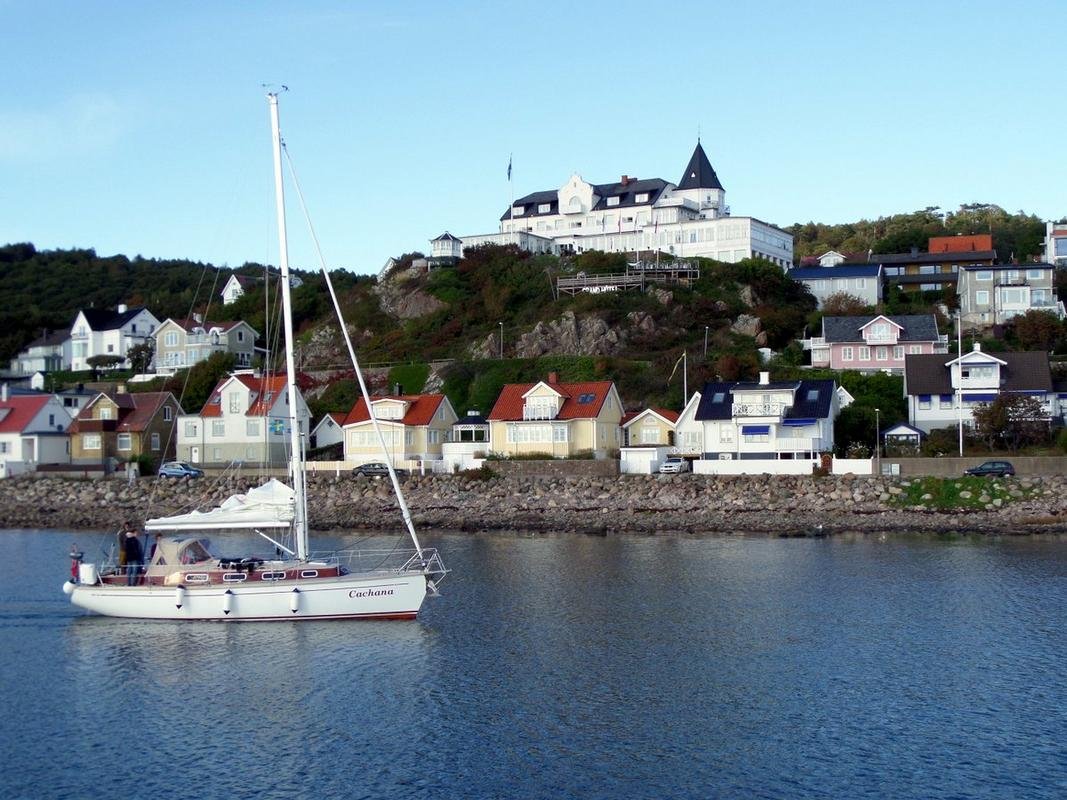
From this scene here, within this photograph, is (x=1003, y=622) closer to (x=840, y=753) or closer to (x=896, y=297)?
(x=840, y=753)

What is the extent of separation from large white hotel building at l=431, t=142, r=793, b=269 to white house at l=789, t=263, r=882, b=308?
4.68 metres

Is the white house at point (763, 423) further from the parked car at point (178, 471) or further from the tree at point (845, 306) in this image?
the parked car at point (178, 471)

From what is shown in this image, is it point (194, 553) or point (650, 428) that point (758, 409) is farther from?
point (194, 553)

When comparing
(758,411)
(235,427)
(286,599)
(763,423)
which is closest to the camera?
(286,599)

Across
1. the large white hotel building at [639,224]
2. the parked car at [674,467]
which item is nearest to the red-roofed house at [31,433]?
the large white hotel building at [639,224]

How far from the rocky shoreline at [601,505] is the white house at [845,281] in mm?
32802

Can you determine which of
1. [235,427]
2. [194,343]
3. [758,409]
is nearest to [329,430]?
[235,427]

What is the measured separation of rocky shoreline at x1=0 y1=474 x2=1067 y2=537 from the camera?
44969 millimetres

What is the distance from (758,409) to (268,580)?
1268 inches

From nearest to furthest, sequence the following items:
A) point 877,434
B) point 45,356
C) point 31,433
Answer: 1. point 877,434
2. point 31,433
3. point 45,356

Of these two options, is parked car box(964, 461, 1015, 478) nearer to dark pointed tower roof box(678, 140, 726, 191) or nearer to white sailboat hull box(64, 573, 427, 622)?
white sailboat hull box(64, 573, 427, 622)

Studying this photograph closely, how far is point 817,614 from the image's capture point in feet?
96.2

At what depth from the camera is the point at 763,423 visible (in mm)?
54562

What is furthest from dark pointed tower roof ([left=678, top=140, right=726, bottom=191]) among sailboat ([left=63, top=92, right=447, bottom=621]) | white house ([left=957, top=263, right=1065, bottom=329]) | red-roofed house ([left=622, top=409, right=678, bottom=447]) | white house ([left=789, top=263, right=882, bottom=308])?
sailboat ([left=63, top=92, right=447, bottom=621])
